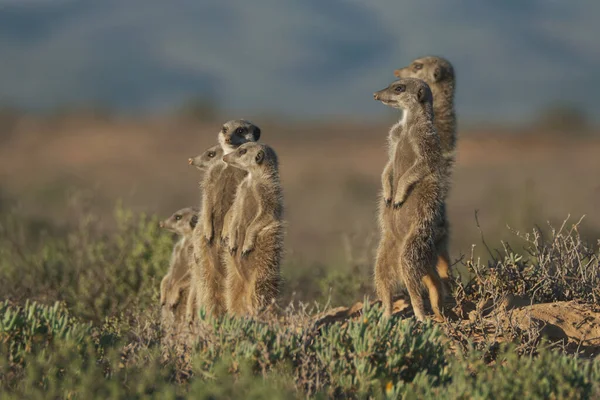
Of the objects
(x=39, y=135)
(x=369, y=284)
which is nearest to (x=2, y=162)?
(x=39, y=135)

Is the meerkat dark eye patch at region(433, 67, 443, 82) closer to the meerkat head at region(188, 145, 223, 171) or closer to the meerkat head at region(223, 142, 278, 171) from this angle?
the meerkat head at region(223, 142, 278, 171)

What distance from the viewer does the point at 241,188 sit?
22.7ft

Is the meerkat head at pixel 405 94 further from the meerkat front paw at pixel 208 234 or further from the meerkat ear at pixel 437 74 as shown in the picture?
the meerkat front paw at pixel 208 234

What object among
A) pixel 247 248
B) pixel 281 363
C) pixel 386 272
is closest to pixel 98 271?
pixel 247 248

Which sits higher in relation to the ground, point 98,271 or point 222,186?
point 222,186

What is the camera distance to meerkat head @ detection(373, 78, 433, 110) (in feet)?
21.5

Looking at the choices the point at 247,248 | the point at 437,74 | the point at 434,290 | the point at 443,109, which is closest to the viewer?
the point at 434,290

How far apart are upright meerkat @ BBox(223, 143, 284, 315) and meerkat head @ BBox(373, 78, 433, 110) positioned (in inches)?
38.9

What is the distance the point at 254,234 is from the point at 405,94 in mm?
1554

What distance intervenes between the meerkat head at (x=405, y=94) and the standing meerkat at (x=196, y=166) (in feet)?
5.11

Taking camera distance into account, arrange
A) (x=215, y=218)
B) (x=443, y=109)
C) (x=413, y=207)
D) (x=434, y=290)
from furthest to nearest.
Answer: (x=443, y=109) → (x=215, y=218) → (x=434, y=290) → (x=413, y=207)

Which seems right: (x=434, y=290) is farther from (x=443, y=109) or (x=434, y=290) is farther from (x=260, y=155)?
(x=443, y=109)

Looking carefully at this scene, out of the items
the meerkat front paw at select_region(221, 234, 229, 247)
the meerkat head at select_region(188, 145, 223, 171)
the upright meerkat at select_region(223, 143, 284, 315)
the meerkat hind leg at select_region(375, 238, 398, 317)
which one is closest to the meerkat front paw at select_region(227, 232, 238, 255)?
the upright meerkat at select_region(223, 143, 284, 315)

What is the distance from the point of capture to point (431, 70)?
7.75 m
